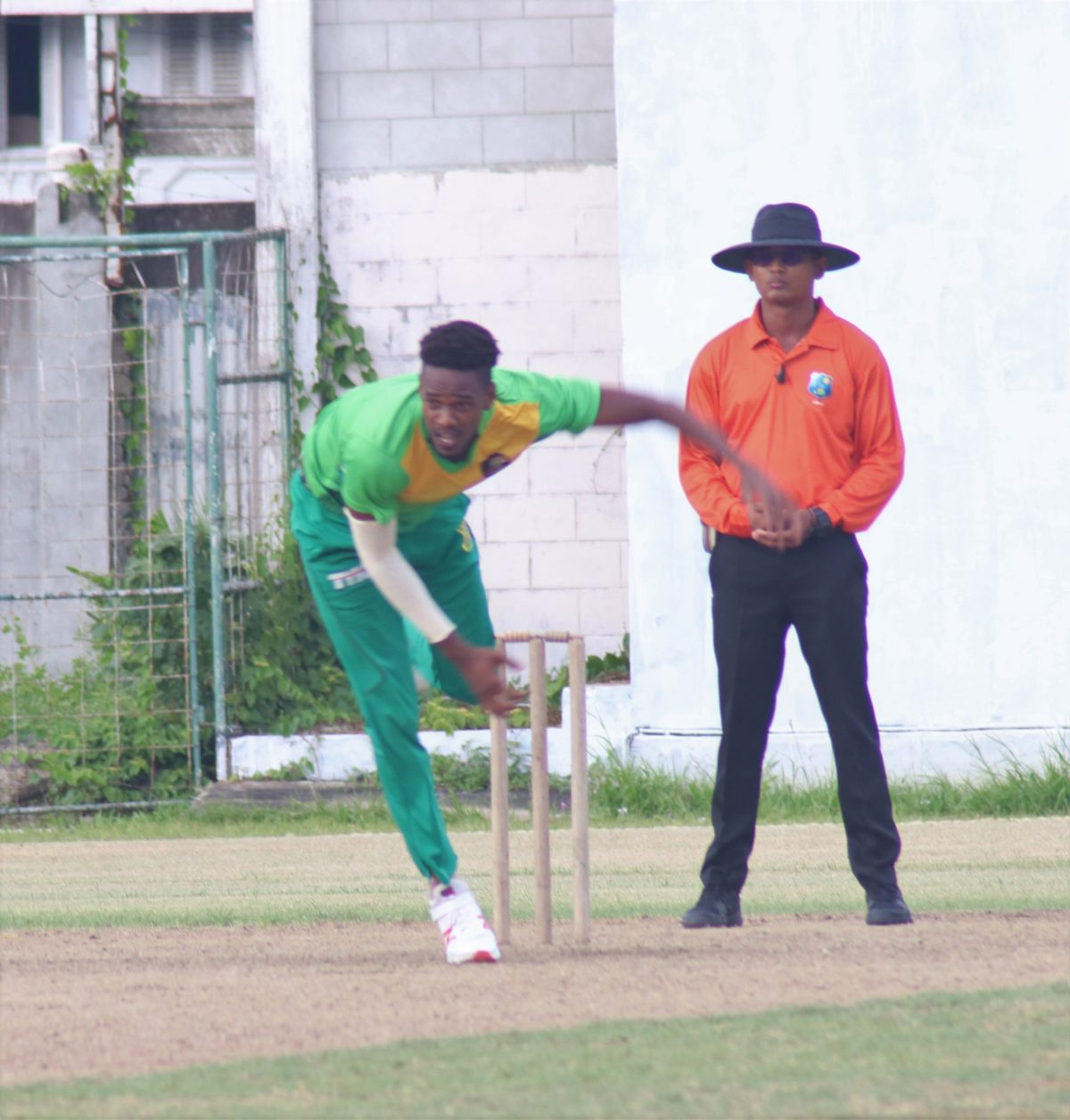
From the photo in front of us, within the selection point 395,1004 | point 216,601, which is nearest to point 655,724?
point 216,601

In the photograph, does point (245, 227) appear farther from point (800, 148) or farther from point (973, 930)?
point (973, 930)

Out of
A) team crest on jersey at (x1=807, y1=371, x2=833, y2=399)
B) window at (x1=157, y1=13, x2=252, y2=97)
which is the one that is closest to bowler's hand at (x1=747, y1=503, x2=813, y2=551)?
team crest on jersey at (x1=807, y1=371, x2=833, y2=399)

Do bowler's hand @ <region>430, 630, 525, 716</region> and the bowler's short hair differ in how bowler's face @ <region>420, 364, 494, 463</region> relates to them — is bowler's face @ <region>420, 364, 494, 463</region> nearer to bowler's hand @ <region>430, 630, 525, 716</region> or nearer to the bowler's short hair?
the bowler's short hair

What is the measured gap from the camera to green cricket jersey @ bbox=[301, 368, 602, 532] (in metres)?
4.57

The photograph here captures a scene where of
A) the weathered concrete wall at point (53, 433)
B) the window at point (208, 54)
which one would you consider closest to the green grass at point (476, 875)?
the weathered concrete wall at point (53, 433)

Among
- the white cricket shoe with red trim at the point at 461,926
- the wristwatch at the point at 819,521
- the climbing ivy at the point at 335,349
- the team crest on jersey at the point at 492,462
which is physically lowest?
the white cricket shoe with red trim at the point at 461,926

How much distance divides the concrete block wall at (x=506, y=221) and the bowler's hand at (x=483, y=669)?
337 inches

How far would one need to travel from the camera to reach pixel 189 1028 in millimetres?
4133

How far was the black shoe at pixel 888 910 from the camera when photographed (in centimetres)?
554

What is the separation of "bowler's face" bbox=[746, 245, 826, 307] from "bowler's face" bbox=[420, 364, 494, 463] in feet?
4.70

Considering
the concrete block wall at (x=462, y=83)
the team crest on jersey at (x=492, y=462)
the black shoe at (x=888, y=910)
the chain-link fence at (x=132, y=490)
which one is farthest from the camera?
A: the concrete block wall at (x=462, y=83)

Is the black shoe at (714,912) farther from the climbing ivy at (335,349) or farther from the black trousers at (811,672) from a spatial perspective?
the climbing ivy at (335,349)

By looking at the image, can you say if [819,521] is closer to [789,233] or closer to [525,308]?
[789,233]

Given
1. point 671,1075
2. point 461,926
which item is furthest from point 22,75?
point 671,1075
